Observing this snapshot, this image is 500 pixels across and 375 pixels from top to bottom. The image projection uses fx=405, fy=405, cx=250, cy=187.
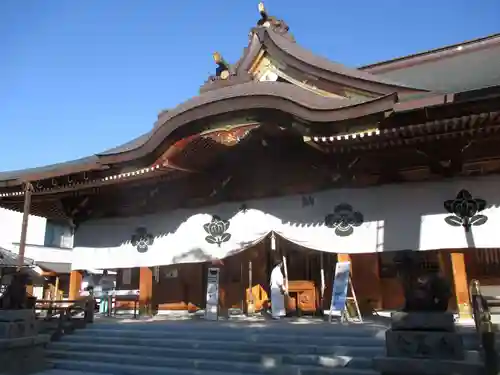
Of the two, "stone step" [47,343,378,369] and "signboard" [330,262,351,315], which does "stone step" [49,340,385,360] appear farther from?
"signboard" [330,262,351,315]

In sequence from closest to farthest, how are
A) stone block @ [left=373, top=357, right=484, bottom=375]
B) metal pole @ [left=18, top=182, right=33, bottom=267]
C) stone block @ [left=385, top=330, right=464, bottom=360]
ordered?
stone block @ [left=373, top=357, right=484, bottom=375], stone block @ [left=385, top=330, right=464, bottom=360], metal pole @ [left=18, top=182, right=33, bottom=267]

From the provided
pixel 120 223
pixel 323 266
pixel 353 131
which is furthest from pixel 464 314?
pixel 120 223

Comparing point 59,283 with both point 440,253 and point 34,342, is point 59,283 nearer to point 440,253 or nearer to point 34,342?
point 34,342

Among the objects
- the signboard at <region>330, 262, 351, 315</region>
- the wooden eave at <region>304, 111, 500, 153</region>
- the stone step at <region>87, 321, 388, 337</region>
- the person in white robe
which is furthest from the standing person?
the wooden eave at <region>304, 111, 500, 153</region>

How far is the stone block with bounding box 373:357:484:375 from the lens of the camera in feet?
14.6

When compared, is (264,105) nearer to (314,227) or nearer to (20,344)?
(314,227)

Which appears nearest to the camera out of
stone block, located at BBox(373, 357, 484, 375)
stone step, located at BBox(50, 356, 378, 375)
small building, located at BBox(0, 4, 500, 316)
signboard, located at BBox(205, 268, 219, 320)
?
stone block, located at BBox(373, 357, 484, 375)

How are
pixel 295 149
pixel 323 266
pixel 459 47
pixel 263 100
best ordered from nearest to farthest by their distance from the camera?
pixel 263 100 → pixel 295 149 → pixel 323 266 → pixel 459 47

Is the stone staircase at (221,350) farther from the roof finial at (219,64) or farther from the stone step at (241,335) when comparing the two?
the roof finial at (219,64)

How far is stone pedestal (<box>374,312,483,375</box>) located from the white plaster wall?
1252 inches

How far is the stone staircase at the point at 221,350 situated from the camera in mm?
6152

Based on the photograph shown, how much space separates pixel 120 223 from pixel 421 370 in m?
9.35

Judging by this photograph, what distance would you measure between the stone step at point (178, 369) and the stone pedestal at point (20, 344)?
0.49 m

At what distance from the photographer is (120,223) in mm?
11922
